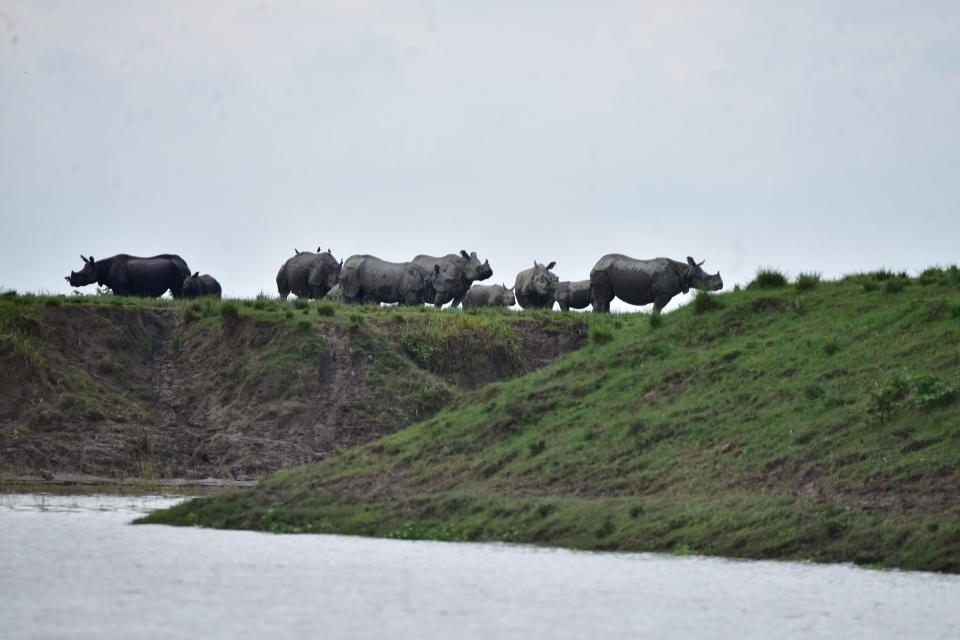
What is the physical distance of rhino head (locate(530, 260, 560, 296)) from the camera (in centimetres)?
5022

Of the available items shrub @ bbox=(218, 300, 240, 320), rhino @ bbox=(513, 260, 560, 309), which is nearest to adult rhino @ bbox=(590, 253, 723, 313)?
rhino @ bbox=(513, 260, 560, 309)

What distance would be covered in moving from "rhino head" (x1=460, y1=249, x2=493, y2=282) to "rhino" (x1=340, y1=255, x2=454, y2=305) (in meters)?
3.57

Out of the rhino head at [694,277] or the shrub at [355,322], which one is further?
the rhino head at [694,277]

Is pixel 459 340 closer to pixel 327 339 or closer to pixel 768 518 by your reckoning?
pixel 327 339

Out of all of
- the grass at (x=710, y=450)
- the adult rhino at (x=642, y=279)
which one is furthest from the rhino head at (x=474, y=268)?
the grass at (x=710, y=450)

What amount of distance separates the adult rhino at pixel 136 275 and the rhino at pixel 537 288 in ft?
41.8

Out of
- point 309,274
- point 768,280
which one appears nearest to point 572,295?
point 309,274

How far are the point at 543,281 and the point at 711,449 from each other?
32.0 metres

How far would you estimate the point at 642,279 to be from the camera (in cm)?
4197

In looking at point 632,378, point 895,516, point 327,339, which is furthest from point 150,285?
point 895,516

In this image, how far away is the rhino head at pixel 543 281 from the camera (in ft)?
165

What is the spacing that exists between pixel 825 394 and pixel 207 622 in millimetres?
10804

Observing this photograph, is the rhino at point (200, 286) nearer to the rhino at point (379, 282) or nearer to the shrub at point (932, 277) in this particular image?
the rhino at point (379, 282)

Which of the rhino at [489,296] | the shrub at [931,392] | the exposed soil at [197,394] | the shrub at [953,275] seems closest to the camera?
the shrub at [931,392]
